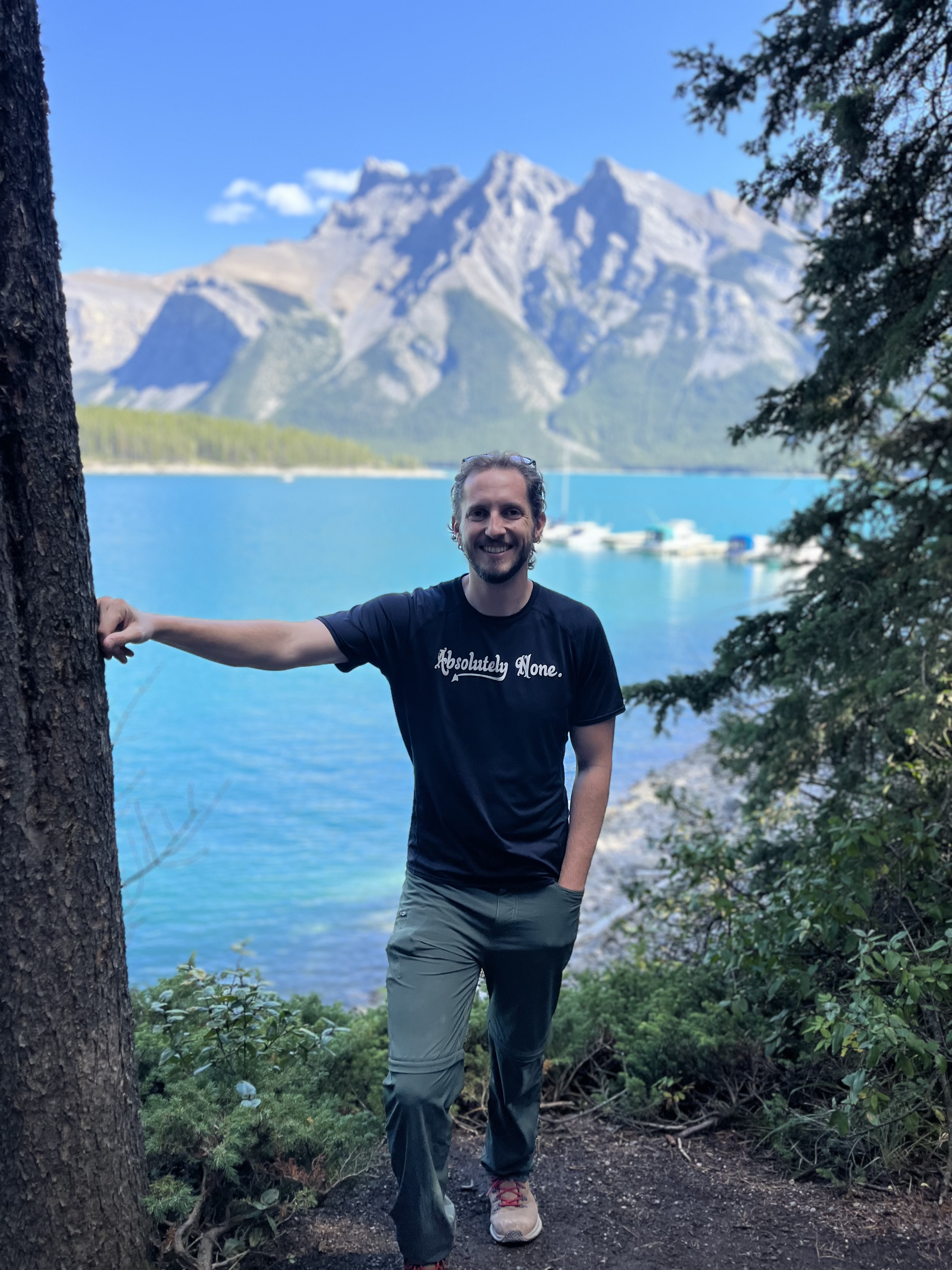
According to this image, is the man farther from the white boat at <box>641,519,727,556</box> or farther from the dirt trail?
the white boat at <box>641,519,727,556</box>

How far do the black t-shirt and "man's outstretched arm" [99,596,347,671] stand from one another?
0.27 feet

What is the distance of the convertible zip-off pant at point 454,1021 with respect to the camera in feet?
8.67

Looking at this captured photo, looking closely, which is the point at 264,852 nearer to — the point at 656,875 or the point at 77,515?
the point at 656,875

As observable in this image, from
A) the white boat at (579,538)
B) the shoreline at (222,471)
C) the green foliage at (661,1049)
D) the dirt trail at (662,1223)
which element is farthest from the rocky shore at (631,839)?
the shoreline at (222,471)

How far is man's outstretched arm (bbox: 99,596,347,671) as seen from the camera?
249 cm

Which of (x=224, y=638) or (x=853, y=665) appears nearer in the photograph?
(x=224, y=638)

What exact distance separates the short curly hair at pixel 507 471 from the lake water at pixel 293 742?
142 inches

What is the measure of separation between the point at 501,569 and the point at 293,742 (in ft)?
79.3

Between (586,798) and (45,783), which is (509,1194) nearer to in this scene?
(586,798)

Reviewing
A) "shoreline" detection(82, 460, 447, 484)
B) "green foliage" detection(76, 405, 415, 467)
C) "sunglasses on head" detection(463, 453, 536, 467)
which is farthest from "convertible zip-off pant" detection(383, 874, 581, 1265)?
"shoreline" detection(82, 460, 447, 484)

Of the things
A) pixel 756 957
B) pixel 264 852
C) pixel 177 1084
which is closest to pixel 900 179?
pixel 756 957

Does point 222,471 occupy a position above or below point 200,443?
below

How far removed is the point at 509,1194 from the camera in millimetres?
3135

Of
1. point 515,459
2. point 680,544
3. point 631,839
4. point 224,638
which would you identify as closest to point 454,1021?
point 224,638
